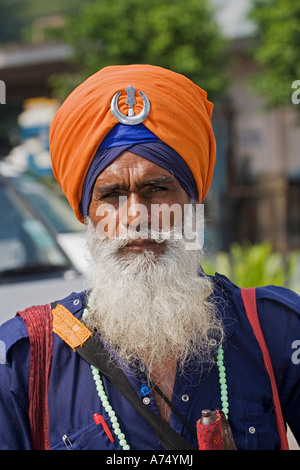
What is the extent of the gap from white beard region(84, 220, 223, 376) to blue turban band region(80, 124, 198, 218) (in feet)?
0.76

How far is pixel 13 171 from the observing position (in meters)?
4.18

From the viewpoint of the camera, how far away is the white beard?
168 centimetres

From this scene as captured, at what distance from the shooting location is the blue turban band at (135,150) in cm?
167

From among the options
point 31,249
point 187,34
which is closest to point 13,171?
point 31,249

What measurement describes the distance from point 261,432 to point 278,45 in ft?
25.8

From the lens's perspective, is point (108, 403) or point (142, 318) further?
point (142, 318)

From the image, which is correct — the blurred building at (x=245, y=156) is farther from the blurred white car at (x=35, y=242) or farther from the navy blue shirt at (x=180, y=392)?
the navy blue shirt at (x=180, y=392)

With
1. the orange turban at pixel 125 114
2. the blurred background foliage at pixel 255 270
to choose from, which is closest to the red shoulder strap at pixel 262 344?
the orange turban at pixel 125 114

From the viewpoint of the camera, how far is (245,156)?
11.6 metres

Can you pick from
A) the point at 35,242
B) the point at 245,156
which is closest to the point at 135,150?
the point at 35,242

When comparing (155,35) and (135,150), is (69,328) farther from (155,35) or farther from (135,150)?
(155,35)

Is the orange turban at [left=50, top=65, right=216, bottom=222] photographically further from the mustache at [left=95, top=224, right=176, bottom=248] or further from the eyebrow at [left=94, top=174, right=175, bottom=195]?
the mustache at [left=95, top=224, right=176, bottom=248]

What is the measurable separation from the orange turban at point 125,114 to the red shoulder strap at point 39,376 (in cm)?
49

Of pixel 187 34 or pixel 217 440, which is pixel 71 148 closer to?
pixel 217 440
